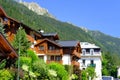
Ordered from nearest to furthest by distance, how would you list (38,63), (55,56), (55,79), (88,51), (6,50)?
1. (6,50)
2. (38,63)
3. (55,79)
4. (55,56)
5. (88,51)

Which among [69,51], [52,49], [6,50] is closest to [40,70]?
[52,49]

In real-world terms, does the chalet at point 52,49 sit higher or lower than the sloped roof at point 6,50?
higher

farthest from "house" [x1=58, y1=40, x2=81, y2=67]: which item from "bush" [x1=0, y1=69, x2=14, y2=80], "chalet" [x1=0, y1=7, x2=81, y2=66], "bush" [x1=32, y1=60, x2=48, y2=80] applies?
"bush" [x1=0, y1=69, x2=14, y2=80]

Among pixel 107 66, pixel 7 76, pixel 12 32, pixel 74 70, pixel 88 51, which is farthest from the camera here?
pixel 107 66

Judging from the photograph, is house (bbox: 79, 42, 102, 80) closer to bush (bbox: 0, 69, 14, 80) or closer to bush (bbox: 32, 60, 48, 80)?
bush (bbox: 32, 60, 48, 80)

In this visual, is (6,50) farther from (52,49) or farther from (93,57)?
(93,57)

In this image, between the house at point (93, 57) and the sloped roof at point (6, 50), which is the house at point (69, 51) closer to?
the house at point (93, 57)

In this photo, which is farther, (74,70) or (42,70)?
(74,70)

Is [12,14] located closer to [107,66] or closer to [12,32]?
[107,66]

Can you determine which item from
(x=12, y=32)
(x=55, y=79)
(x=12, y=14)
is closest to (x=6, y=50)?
(x=55, y=79)

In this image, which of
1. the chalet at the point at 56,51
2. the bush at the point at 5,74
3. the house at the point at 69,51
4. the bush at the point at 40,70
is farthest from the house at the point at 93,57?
the bush at the point at 5,74

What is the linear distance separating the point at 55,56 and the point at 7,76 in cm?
4016

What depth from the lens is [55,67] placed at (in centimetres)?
5481

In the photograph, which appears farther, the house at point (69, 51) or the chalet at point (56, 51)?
the house at point (69, 51)
